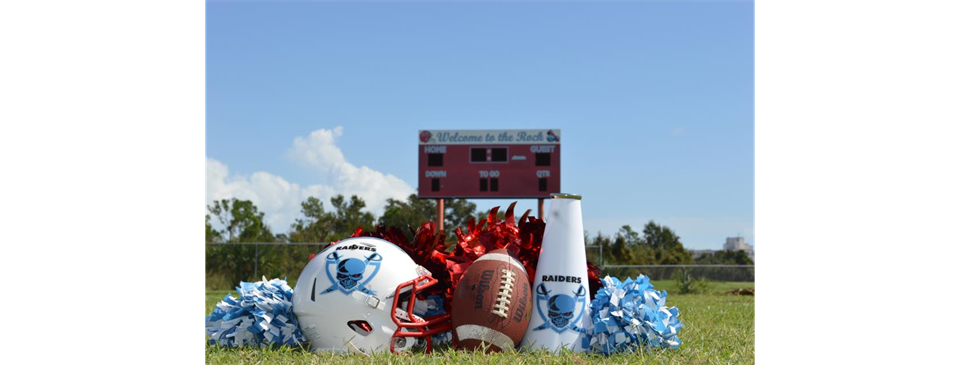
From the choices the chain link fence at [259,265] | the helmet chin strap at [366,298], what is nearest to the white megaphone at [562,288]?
the helmet chin strap at [366,298]

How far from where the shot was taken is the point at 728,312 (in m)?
8.97

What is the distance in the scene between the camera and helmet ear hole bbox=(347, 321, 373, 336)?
14.9 ft

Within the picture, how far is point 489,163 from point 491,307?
13269mm

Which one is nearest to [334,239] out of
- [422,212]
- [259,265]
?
[259,265]

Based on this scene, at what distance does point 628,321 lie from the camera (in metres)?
4.63

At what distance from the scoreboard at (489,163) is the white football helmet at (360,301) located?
12886 mm

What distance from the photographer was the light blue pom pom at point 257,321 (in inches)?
191

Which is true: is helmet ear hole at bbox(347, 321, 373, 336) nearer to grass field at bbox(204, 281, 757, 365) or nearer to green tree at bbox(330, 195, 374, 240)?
grass field at bbox(204, 281, 757, 365)

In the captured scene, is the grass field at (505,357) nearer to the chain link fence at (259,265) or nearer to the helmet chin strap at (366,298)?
the helmet chin strap at (366,298)

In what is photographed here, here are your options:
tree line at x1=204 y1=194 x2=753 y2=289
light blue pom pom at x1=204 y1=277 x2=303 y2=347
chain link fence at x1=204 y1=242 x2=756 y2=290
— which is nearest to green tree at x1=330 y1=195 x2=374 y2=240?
tree line at x1=204 y1=194 x2=753 y2=289

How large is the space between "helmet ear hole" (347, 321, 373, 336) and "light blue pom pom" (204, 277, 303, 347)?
0.52m

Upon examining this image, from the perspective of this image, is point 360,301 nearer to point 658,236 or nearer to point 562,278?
point 562,278

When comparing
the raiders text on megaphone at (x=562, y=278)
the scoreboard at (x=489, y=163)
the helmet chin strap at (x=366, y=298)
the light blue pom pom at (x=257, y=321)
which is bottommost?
the light blue pom pom at (x=257, y=321)
